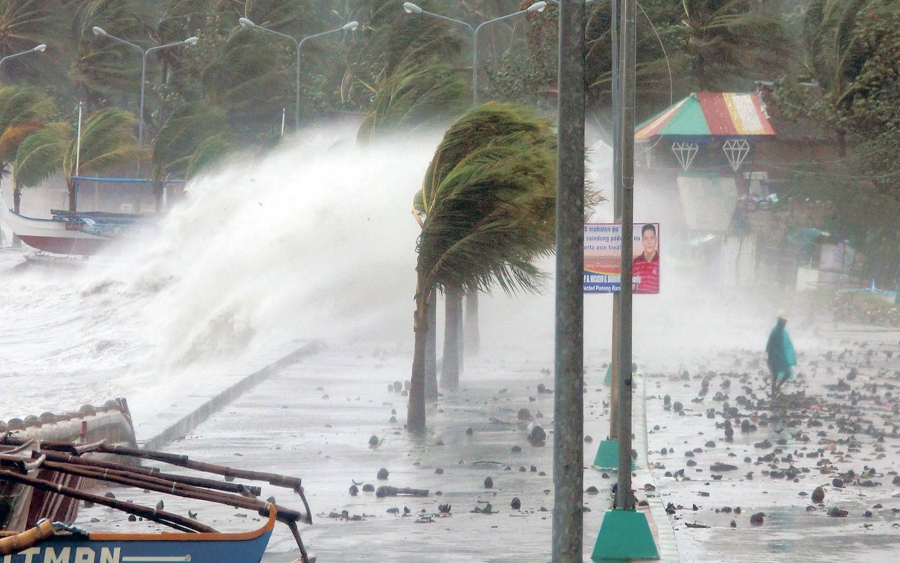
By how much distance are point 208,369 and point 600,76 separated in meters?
13.0

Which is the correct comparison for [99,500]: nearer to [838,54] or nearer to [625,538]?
[625,538]

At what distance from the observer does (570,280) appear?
8398 mm

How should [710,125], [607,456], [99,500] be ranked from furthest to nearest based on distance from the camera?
[710,125] < [607,456] < [99,500]

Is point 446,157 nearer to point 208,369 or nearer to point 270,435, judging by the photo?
point 270,435

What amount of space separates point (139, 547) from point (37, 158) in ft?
187

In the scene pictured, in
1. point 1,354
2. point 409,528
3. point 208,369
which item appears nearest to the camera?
point 409,528

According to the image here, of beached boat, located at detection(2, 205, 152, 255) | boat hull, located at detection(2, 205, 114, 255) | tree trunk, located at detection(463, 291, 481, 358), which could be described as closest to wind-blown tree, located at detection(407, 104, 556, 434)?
tree trunk, located at detection(463, 291, 481, 358)

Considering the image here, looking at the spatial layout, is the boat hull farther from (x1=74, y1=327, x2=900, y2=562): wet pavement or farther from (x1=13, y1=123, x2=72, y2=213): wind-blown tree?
(x1=74, y1=327, x2=900, y2=562): wet pavement

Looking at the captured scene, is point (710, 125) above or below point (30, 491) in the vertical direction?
above

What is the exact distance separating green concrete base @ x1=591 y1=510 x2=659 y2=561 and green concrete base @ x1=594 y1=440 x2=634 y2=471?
201 inches

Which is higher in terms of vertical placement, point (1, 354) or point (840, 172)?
point (840, 172)

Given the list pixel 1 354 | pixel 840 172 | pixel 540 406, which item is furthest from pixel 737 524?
pixel 840 172

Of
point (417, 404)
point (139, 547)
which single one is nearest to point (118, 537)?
point (139, 547)

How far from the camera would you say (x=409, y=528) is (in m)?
11.5
